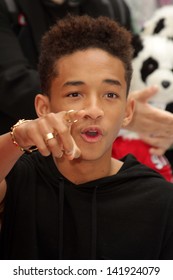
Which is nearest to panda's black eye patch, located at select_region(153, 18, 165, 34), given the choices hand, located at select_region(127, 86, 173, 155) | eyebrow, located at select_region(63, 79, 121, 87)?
hand, located at select_region(127, 86, 173, 155)

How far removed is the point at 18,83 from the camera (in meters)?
1.54

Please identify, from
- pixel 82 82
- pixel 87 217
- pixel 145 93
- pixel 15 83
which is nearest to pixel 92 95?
pixel 82 82

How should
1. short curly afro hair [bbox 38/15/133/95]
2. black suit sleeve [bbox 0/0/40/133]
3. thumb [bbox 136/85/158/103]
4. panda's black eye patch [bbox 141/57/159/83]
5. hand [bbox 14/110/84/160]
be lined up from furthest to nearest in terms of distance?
panda's black eye patch [bbox 141/57/159/83] → black suit sleeve [bbox 0/0/40/133] → thumb [bbox 136/85/158/103] → short curly afro hair [bbox 38/15/133/95] → hand [bbox 14/110/84/160]

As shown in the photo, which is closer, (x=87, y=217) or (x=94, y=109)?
(x=94, y=109)

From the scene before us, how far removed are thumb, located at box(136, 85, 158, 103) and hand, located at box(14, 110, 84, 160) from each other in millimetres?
573

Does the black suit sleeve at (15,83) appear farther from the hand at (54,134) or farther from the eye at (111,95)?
the hand at (54,134)

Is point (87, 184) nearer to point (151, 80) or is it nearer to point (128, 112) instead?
point (128, 112)

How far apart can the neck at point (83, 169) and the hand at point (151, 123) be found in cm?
31

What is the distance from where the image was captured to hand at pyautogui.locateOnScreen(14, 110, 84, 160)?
2.75 ft

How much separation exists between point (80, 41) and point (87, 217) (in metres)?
0.40

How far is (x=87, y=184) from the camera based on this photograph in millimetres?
1142

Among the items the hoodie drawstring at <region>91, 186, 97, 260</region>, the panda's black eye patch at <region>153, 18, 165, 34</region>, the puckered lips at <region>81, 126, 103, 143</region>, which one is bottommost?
the hoodie drawstring at <region>91, 186, 97, 260</region>

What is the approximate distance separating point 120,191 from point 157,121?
0.42 m

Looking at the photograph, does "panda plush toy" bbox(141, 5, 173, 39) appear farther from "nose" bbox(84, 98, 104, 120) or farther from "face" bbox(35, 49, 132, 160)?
"nose" bbox(84, 98, 104, 120)
